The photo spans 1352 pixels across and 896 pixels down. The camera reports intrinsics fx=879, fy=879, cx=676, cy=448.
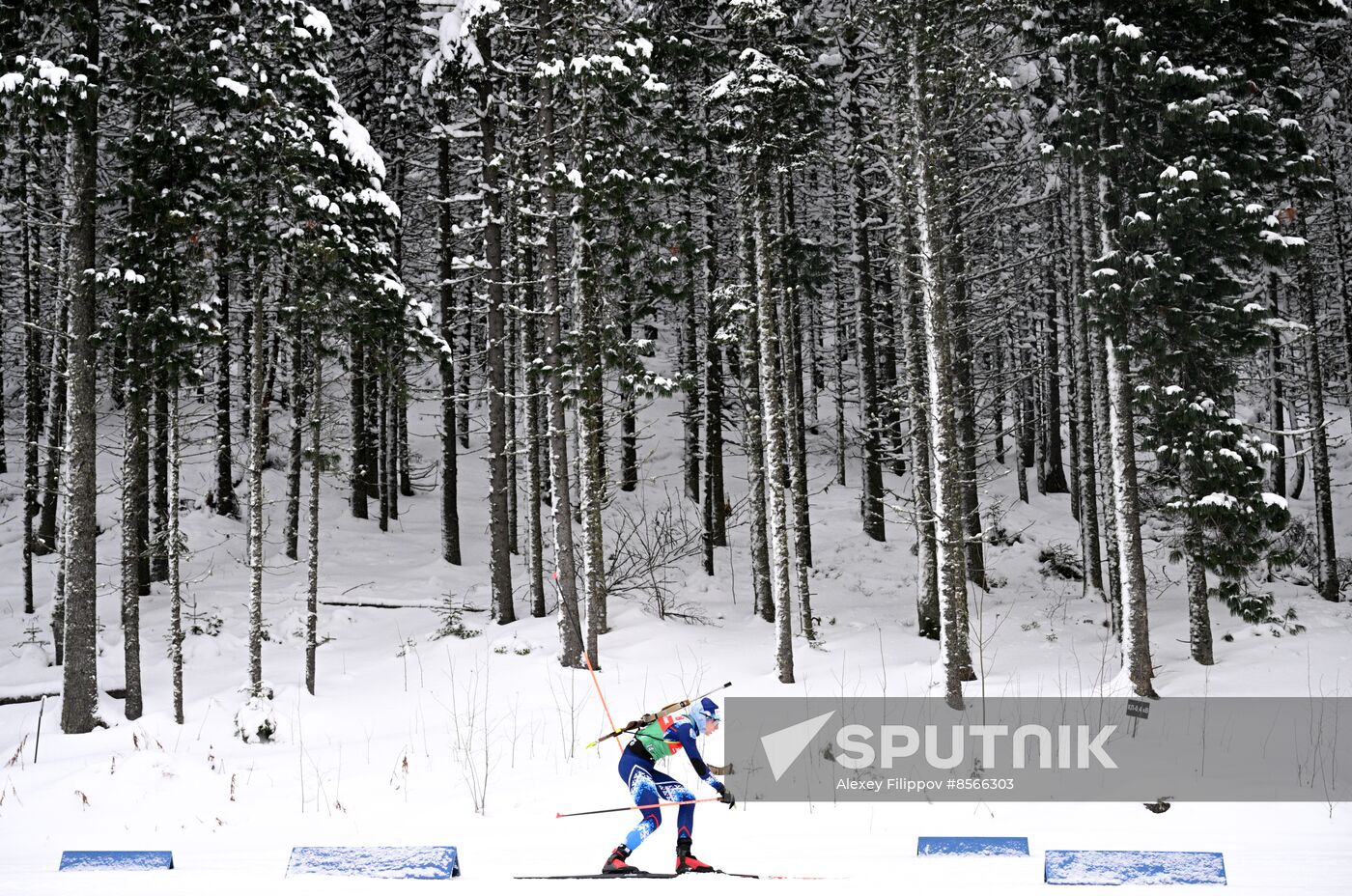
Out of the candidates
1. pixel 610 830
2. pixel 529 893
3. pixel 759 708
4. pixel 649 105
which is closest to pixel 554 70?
pixel 649 105

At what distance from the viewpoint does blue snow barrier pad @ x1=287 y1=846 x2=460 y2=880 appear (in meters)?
6.50

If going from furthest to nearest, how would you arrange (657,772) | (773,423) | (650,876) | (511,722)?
(773,423), (511,722), (657,772), (650,876)

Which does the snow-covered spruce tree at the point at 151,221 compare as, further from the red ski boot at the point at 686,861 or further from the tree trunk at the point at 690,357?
the red ski boot at the point at 686,861

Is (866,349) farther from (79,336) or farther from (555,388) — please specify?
(79,336)

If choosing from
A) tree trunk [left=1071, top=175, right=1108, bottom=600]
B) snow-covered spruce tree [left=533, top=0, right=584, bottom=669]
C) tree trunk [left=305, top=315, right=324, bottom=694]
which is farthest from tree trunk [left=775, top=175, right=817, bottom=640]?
tree trunk [left=305, top=315, right=324, bottom=694]

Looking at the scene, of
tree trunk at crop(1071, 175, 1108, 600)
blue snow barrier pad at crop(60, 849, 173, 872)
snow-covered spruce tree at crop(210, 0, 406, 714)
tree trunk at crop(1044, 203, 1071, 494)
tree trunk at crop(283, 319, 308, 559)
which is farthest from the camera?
tree trunk at crop(1044, 203, 1071, 494)

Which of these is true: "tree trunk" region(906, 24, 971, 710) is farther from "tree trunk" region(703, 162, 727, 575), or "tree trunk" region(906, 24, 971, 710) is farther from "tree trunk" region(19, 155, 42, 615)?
"tree trunk" region(19, 155, 42, 615)

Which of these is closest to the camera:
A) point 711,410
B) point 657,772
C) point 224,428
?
point 657,772

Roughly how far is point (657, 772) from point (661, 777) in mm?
43

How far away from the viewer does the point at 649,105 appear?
60.8 feet

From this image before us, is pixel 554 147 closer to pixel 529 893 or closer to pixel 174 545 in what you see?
pixel 174 545

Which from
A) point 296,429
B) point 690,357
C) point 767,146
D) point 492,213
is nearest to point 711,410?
point 690,357

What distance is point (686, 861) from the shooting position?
6.18m

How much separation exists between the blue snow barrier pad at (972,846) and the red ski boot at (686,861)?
5.91 feet
